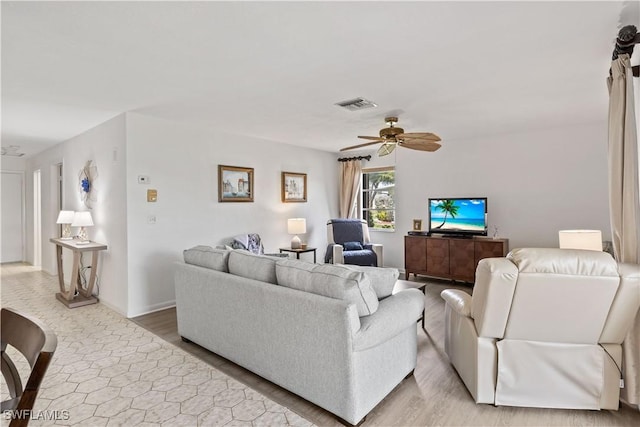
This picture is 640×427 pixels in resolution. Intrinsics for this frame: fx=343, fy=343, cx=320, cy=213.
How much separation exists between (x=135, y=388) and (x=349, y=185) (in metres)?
5.22

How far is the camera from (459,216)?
5578 mm

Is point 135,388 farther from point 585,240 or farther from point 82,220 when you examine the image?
point 585,240

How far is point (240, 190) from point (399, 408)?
12.7ft

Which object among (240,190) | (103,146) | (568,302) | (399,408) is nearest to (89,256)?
(103,146)

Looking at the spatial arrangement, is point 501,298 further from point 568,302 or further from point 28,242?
point 28,242

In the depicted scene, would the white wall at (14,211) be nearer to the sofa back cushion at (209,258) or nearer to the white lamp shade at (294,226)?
the white lamp shade at (294,226)

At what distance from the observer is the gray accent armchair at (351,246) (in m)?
5.78

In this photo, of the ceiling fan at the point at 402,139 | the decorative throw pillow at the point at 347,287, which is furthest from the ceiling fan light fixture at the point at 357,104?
the decorative throw pillow at the point at 347,287

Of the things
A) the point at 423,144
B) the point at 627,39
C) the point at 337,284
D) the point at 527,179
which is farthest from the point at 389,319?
the point at 527,179

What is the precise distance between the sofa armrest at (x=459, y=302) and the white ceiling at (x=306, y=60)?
5.87ft

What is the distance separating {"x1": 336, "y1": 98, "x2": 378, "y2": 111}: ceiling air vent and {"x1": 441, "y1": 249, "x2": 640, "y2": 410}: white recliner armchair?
211 centimetres

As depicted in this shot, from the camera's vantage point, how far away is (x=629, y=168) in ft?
7.37

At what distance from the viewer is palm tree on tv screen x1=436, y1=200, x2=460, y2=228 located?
18.5 ft

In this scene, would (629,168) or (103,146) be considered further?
(103,146)
